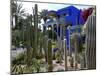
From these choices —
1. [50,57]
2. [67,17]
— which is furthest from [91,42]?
[50,57]

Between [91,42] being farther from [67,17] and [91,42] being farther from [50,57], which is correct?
[50,57]

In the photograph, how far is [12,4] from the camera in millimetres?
2135

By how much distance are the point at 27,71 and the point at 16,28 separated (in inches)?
19.1

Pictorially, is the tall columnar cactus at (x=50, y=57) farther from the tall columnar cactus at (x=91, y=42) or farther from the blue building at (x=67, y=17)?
the tall columnar cactus at (x=91, y=42)

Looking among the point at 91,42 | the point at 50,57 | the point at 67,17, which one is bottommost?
the point at 50,57

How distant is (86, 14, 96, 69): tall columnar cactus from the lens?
2.41m

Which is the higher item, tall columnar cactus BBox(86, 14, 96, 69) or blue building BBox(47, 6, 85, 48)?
blue building BBox(47, 6, 85, 48)

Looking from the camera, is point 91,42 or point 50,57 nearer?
point 50,57

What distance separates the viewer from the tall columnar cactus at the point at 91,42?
241 centimetres

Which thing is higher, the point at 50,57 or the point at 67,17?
the point at 67,17

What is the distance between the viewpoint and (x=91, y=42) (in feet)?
7.97

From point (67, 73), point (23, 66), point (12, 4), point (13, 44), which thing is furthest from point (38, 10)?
point (67, 73)

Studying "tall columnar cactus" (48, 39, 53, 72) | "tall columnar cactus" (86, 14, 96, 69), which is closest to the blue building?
"tall columnar cactus" (86, 14, 96, 69)

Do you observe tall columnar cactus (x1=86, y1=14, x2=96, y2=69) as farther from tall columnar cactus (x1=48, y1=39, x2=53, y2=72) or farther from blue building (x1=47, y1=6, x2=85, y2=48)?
tall columnar cactus (x1=48, y1=39, x2=53, y2=72)
